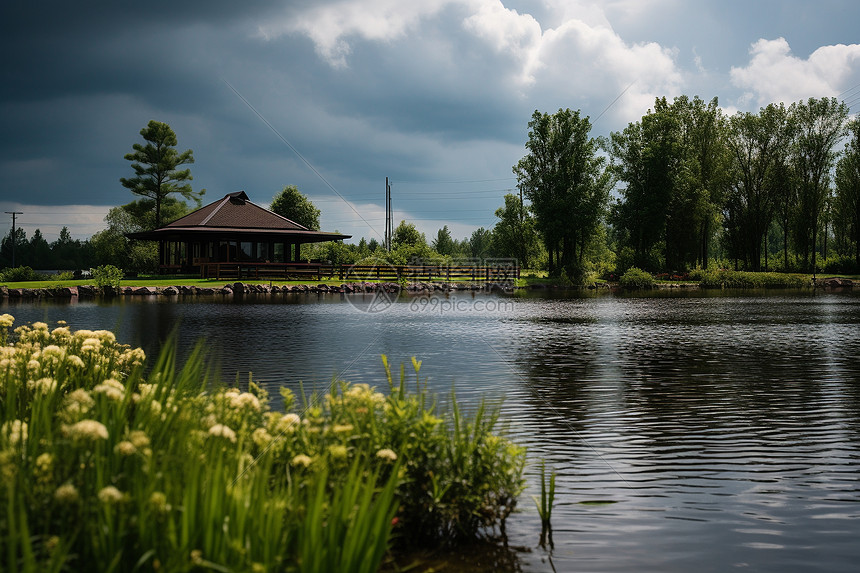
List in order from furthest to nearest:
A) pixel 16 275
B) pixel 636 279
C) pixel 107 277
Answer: pixel 636 279
pixel 16 275
pixel 107 277

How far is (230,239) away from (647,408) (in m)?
46.0

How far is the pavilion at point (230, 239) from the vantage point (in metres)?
48.4

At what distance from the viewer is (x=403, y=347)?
15914mm

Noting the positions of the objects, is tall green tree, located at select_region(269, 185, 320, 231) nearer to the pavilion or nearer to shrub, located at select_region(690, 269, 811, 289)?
the pavilion

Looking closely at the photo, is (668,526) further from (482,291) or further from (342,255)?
(342,255)

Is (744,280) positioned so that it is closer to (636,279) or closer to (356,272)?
(636,279)

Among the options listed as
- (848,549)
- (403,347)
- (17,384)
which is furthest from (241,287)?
(848,549)

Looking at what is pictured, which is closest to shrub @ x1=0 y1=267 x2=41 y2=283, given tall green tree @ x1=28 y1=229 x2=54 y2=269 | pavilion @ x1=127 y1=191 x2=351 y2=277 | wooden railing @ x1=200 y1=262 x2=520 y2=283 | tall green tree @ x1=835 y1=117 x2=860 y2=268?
pavilion @ x1=127 y1=191 x2=351 y2=277

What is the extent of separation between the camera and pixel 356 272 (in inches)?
2072

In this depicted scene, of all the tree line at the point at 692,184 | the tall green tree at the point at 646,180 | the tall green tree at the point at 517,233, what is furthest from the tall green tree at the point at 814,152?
the tall green tree at the point at 517,233

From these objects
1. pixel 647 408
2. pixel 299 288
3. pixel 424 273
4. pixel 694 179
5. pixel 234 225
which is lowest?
pixel 647 408

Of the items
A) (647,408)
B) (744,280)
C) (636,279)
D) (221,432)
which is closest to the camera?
(221,432)

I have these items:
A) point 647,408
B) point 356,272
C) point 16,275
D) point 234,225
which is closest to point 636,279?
point 356,272

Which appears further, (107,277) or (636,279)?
(636,279)
